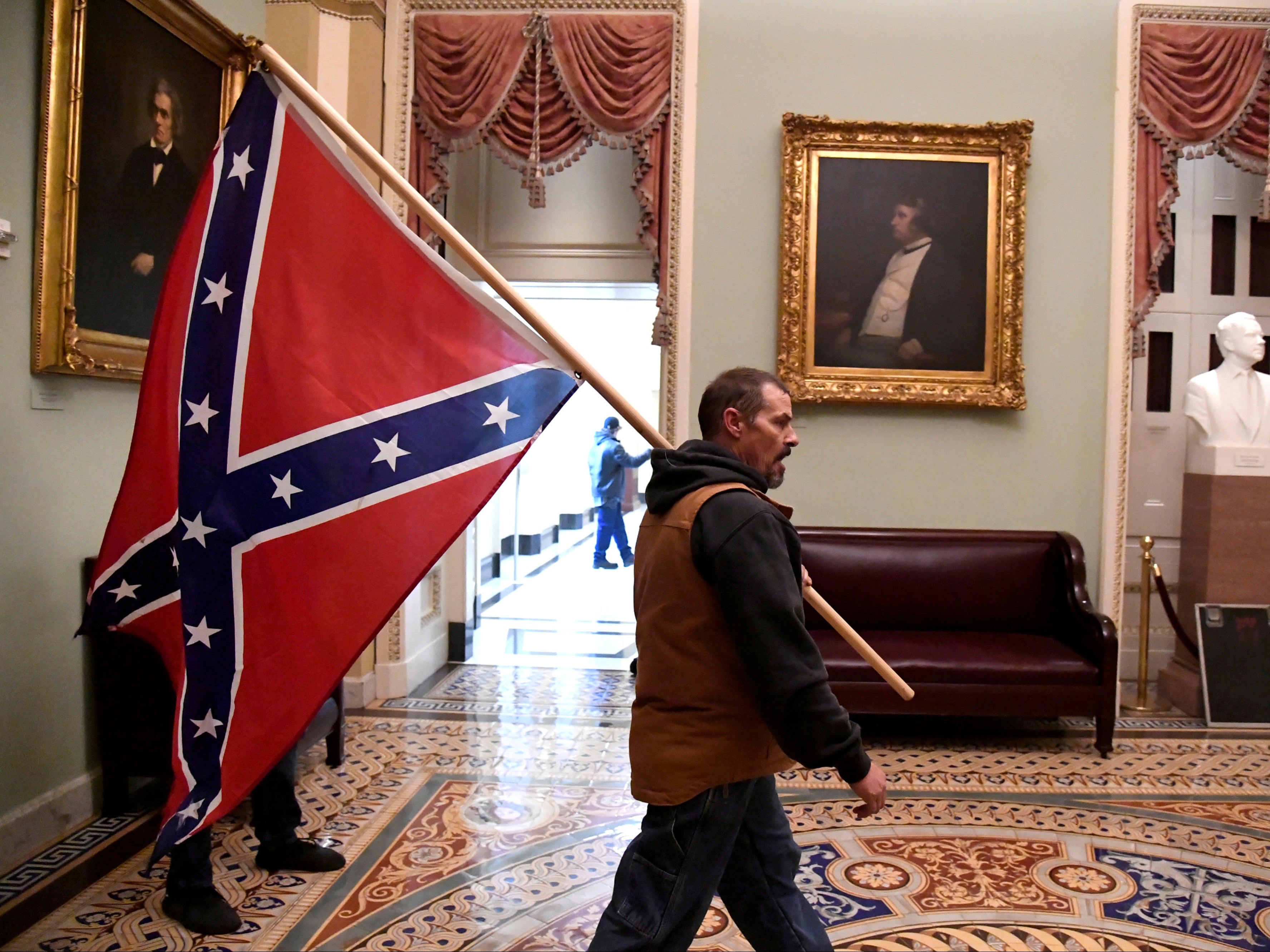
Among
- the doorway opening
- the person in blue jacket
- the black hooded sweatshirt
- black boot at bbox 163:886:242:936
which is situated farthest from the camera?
the person in blue jacket

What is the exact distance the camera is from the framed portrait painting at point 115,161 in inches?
140

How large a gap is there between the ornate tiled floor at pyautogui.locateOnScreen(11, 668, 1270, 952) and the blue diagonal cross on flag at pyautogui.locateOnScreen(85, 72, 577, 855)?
1294 mm

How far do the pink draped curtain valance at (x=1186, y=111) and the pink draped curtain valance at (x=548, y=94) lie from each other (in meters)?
2.73

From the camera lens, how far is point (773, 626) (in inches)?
73.6

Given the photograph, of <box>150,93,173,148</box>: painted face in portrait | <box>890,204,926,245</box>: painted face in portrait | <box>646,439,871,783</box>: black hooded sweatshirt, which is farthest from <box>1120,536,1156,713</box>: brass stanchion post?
<box>150,93,173,148</box>: painted face in portrait

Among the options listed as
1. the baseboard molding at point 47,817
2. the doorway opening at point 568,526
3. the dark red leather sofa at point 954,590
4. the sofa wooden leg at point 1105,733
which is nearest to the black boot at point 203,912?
the baseboard molding at point 47,817

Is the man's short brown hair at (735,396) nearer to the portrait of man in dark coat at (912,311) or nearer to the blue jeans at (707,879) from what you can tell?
the blue jeans at (707,879)

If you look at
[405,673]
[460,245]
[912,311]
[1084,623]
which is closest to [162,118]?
[460,245]

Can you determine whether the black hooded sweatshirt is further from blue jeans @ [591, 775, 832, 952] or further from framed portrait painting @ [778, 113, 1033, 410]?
framed portrait painting @ [778, 113, 1033, 410]

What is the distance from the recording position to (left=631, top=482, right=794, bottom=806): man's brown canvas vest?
198 cm

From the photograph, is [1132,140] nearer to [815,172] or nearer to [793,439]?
[815,172]

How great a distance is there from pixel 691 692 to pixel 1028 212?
479cm

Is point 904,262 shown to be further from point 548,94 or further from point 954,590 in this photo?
point 548,94

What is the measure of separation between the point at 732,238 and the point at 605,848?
3.56 meters
